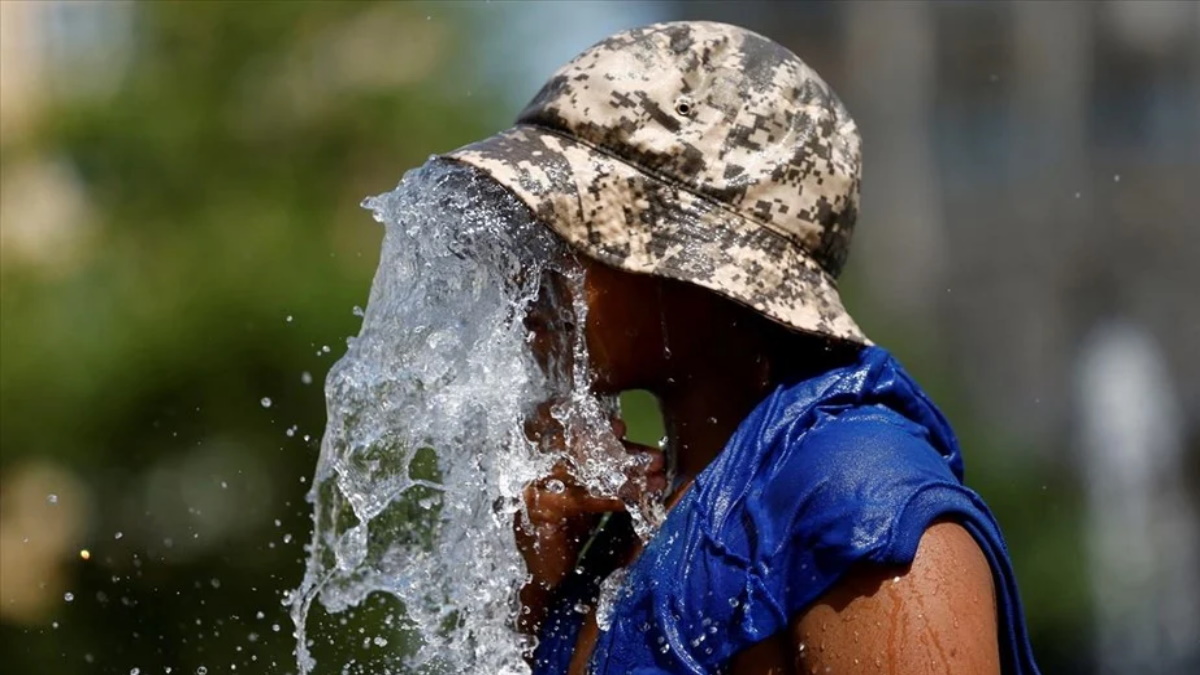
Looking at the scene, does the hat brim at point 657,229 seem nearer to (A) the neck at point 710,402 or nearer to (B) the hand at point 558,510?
(A) the neck at point 710,402

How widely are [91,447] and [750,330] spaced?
6945 mm

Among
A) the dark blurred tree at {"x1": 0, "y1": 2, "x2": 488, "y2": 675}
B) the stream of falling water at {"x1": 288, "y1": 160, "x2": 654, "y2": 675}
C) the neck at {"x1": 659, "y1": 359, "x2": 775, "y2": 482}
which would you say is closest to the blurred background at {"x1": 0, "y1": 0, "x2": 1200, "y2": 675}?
the dark blurred tree at {"x1": 0, "y1": 2, "x2": 488, "y2": 675}

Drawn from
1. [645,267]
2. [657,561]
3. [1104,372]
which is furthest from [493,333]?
[1104,372]

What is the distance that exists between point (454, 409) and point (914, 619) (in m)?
0.95

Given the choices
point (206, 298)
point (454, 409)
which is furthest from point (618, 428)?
point (206, 298)

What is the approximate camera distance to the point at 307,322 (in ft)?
29.0

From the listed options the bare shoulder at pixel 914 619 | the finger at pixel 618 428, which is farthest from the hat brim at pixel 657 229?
the bare shoulder at pixel 914 619

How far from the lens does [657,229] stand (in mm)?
2775

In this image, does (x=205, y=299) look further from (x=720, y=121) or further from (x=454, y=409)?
(x=720, y=121)

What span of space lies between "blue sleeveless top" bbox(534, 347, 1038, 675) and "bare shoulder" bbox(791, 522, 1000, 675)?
0.08 ft

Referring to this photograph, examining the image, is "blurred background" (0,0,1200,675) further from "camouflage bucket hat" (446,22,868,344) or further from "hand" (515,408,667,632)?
"camouflage bucket hat" (446,22,868,344)

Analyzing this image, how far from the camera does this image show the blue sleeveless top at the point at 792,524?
2439 mm

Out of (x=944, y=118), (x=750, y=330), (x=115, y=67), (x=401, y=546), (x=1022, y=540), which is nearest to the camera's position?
(x=750, y=330)

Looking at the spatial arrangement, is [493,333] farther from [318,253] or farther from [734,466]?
[318,253]
